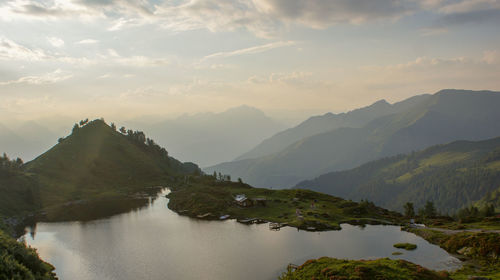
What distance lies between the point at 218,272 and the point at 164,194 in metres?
137

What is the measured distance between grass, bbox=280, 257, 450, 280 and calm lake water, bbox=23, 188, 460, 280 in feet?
33.7

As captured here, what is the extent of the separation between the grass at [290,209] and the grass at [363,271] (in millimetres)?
45134

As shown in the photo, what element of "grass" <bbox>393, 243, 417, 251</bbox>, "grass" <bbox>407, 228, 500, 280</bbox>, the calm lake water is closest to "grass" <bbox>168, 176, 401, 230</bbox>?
the calm lake water

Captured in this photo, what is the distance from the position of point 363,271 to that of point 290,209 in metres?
77.5

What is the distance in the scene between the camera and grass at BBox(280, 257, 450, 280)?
178 ft

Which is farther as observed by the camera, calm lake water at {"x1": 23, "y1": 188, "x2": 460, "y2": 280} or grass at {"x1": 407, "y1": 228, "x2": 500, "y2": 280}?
calm lake water at {"x1": 23, "y1": 188, "x2": 460, "y2": 280}

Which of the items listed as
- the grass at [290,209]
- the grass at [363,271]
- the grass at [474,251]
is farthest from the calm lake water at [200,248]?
the grass at [363,271]

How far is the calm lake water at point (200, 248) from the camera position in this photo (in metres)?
73.3

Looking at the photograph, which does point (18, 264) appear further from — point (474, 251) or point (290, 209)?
point (290, 209)

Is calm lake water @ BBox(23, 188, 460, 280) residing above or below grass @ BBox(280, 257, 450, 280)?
below

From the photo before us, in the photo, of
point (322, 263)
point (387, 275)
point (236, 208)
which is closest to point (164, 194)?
point (236, 208)

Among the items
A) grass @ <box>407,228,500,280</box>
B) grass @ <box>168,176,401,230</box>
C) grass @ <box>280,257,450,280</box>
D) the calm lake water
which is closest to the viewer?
grass @ <box>280,257,450,280</box>

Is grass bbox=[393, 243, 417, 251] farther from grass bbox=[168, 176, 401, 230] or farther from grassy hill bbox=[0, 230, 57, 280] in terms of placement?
grassy hill bbox=[0, 230, 57, 280]

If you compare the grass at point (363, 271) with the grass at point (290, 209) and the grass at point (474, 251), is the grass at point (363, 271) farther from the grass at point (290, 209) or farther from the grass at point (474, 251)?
the grass at point (290, 209)
